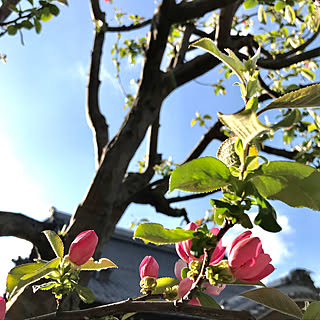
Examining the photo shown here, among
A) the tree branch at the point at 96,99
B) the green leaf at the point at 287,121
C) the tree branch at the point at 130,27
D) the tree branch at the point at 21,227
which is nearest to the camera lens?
the green leaf at the point at 287,121

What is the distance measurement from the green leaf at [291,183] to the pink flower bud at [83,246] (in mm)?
275

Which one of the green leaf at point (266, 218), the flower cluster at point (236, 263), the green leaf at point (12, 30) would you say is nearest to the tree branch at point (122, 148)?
the green leaf at point (12, 30)

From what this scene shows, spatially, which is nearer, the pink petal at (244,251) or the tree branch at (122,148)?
the pink petal at (244,251)

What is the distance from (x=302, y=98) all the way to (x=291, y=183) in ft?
0.27

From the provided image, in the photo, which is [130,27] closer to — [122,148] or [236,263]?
[122,148]

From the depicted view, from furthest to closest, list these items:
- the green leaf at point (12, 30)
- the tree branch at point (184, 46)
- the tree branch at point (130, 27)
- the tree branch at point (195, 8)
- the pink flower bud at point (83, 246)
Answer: the tree branch at point (130, 27)
the tree branch at point (184, 46)
the tree branch at point (195, 8)
the green leaf at point (12, 30)
the pink flower bud at point (83, 246)

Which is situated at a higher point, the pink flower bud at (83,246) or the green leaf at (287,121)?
the green leaf at (287,121)

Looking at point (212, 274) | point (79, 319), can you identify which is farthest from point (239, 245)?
point (79, 319)

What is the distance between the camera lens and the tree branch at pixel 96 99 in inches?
121

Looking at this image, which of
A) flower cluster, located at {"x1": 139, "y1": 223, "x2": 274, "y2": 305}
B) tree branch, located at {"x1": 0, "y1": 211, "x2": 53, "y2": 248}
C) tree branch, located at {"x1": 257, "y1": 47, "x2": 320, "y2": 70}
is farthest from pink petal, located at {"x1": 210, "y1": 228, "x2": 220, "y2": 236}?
tree branch, located at {"x1": 257, "y1": 47, "x2": 320, "y2": 70}

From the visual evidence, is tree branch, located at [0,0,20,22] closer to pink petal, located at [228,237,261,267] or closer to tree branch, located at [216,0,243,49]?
tree branch, located at [216,0,243,49]

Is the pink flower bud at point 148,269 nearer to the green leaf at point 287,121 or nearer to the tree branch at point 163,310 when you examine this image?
the tree branch at point 163,310

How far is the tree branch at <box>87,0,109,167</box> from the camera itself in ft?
10.1

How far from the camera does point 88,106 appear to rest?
3.27m
